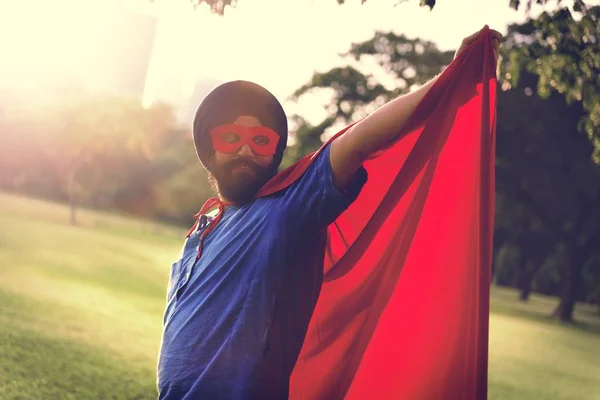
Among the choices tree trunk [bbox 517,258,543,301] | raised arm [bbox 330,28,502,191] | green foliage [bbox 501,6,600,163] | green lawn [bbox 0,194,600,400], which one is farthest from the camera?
tree trunk [bbox 517,258,543,301]

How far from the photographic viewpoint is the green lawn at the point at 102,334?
720 centimetres

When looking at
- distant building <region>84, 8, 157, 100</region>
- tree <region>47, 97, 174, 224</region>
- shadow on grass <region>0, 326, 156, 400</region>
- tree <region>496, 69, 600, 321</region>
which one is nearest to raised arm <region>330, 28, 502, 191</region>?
shadow on grass <region>0, 326, 156, 400</region>

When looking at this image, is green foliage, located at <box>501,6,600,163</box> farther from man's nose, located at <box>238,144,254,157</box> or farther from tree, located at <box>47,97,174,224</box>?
tree, located at <box>47,97,174,224</box>

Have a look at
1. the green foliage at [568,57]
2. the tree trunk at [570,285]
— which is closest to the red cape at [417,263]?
the green foliage at [568,57]

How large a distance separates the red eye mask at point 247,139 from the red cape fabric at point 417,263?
344 mm

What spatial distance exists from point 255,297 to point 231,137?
0.59 metres

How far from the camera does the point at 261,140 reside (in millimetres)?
2455

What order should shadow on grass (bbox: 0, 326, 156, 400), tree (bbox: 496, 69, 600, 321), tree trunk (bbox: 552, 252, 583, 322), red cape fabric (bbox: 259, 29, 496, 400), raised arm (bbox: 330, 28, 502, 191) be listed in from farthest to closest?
1. tree trunk (bbox: 552, 252, 583, 322)
2. tree (bbox: 496, 69, 600, 321)
3. shadow on grass (bbox: 0, 326, 156, 400)
4. red cape fabric (bbox: 259, 29, 496, 400)
5. raised arm (bbox: 330, 28, 502, 191)

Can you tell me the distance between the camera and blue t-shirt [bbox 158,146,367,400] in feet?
6.98

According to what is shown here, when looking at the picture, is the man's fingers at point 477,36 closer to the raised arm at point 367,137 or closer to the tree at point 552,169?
the raised arm at point 367,137

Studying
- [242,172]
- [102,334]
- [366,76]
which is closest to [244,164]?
[242,172]

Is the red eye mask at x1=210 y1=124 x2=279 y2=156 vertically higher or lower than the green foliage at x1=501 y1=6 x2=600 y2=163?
lower

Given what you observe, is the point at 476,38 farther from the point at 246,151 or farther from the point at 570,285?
the point at 570,285

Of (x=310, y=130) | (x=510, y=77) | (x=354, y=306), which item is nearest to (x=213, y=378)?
(x=354, y=306)
